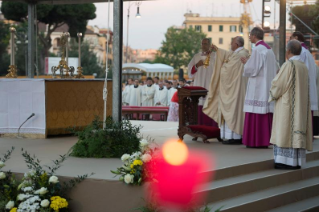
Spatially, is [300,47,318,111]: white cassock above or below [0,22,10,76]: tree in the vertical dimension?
below

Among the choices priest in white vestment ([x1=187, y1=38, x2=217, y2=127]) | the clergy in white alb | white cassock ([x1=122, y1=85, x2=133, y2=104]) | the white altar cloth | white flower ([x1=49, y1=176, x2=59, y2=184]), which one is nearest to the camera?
white flower ([x1=49, y1=176, x2=59, y2=184])

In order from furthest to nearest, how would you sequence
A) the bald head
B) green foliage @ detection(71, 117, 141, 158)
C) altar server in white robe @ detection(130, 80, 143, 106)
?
altar server in white robe @ detection(130, 80, 143, 106) → the bald head → green foliage @ detection(71, 117, 141, 158)

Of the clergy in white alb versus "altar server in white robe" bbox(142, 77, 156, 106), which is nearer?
the clergy in white alb

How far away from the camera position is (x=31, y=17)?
13.5 metres

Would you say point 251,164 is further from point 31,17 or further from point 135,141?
point 31,17

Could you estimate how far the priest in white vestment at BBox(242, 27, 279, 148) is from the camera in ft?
32.0

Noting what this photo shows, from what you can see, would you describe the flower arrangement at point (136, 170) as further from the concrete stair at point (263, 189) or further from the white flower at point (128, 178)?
the concrete stair at point (263, 189)

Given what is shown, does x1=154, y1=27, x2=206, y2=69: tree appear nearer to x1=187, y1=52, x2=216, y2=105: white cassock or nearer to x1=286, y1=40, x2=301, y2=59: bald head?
x1=187, y1=52, x2=216, y2=105: white cassock

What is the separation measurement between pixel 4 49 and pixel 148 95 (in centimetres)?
2815

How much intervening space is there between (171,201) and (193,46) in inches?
2922

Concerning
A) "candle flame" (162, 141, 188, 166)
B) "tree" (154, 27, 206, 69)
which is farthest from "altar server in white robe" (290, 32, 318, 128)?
"tree" (154, 27, 206, 69)

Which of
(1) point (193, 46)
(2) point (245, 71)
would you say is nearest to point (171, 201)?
A: (2) point (245, 71)

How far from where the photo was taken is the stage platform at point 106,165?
6.71 metres

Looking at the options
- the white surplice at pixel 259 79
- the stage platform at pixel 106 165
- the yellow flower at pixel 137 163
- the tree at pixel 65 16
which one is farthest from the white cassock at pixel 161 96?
the yellow flower at pixel 137 163
